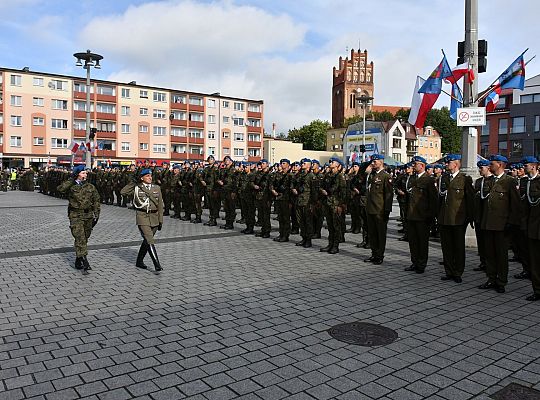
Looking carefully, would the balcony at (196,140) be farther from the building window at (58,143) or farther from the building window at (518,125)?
the building window at (518,125)

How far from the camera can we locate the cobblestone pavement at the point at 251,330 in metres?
4.19

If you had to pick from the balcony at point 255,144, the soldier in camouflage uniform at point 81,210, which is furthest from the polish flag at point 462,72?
the balcony at point 255,144

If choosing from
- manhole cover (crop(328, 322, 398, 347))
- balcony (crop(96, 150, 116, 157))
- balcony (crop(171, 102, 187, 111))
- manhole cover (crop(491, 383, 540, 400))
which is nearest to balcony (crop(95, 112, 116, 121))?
balcony (crop(96, 150, 116, 157))

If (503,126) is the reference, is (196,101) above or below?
above

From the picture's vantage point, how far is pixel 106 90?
68.4 metres

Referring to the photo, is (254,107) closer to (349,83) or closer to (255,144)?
(255,144)

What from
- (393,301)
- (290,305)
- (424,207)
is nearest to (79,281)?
(290,305)

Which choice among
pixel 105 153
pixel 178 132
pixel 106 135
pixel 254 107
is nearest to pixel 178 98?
pixel 178 132

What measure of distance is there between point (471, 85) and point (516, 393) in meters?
9.32

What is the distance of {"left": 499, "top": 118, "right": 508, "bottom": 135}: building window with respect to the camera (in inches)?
2847

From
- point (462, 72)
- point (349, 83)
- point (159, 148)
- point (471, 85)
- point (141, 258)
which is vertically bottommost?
point (141, 258)

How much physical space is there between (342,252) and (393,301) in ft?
13.8

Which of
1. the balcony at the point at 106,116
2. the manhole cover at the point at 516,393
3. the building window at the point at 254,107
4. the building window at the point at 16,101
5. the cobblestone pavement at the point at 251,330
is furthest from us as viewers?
the building window at the point at 254,107

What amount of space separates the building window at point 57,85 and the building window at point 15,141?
27.1 feet
